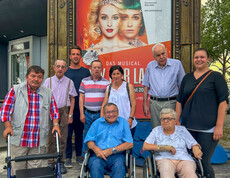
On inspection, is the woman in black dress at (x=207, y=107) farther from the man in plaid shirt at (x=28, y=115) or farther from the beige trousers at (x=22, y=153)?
the beige trousers at (x=22, y=153)

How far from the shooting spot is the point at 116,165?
2670mm

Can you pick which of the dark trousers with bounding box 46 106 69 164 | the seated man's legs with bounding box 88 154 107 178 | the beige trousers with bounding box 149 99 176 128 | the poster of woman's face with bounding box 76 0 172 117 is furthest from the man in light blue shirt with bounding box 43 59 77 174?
the poster of woman's face with bounding box 76 0 172 117

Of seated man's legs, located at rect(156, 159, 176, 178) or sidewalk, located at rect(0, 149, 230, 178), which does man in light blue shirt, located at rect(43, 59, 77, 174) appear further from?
seated man's legs, located at rect(156, 159, 176, 178)

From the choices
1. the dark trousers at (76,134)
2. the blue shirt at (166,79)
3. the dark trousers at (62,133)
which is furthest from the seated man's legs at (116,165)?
the dark trousers at (76,134)

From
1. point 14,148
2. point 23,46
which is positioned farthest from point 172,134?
point 23,46

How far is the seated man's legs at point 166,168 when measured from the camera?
2.46m

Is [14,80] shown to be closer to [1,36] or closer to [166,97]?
[1,36]

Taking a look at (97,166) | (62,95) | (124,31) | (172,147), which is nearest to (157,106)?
(172,147)

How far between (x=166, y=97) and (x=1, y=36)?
28.4 feet

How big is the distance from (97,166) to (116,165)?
0.74 ft

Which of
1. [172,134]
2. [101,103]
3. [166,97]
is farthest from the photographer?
[101,103]

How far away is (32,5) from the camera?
21.3ft

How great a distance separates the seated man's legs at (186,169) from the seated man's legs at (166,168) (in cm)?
7

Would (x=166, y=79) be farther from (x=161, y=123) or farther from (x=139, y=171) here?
(x=139, y=171)
